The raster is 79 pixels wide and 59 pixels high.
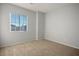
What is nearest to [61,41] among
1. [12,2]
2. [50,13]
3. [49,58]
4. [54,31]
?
[54,31]

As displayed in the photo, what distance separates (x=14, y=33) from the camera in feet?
6.19

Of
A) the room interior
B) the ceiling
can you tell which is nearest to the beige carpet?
the room interior

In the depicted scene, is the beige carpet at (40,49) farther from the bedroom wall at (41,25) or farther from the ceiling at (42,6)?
the ceiling at (42,6)

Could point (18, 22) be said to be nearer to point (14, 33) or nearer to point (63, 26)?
point (14, 33)

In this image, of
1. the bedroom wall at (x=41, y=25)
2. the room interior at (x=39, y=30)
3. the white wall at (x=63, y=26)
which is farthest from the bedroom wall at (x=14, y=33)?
the white wall at (x=63, y=26)

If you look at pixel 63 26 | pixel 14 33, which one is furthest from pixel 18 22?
pixel 63 26

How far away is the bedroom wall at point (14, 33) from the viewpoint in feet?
5.87

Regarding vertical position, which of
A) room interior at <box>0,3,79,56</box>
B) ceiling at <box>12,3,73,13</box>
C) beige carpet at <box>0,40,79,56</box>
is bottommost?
beige carpet at <box>0,40,79,56</box>

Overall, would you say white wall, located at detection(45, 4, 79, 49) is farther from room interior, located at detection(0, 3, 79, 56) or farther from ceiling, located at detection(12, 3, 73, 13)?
ceiling, located at detection(12, 3, 73, 13)

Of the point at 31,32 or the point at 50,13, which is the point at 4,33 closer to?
the point at 31,32

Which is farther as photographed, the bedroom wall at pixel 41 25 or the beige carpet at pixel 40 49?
the bedroom wall at pixel 41 25

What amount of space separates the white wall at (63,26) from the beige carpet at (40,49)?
11cm

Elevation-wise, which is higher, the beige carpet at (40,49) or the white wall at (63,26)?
the white wall at (63,26)

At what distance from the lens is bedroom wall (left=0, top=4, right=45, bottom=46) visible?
5.87 feet
